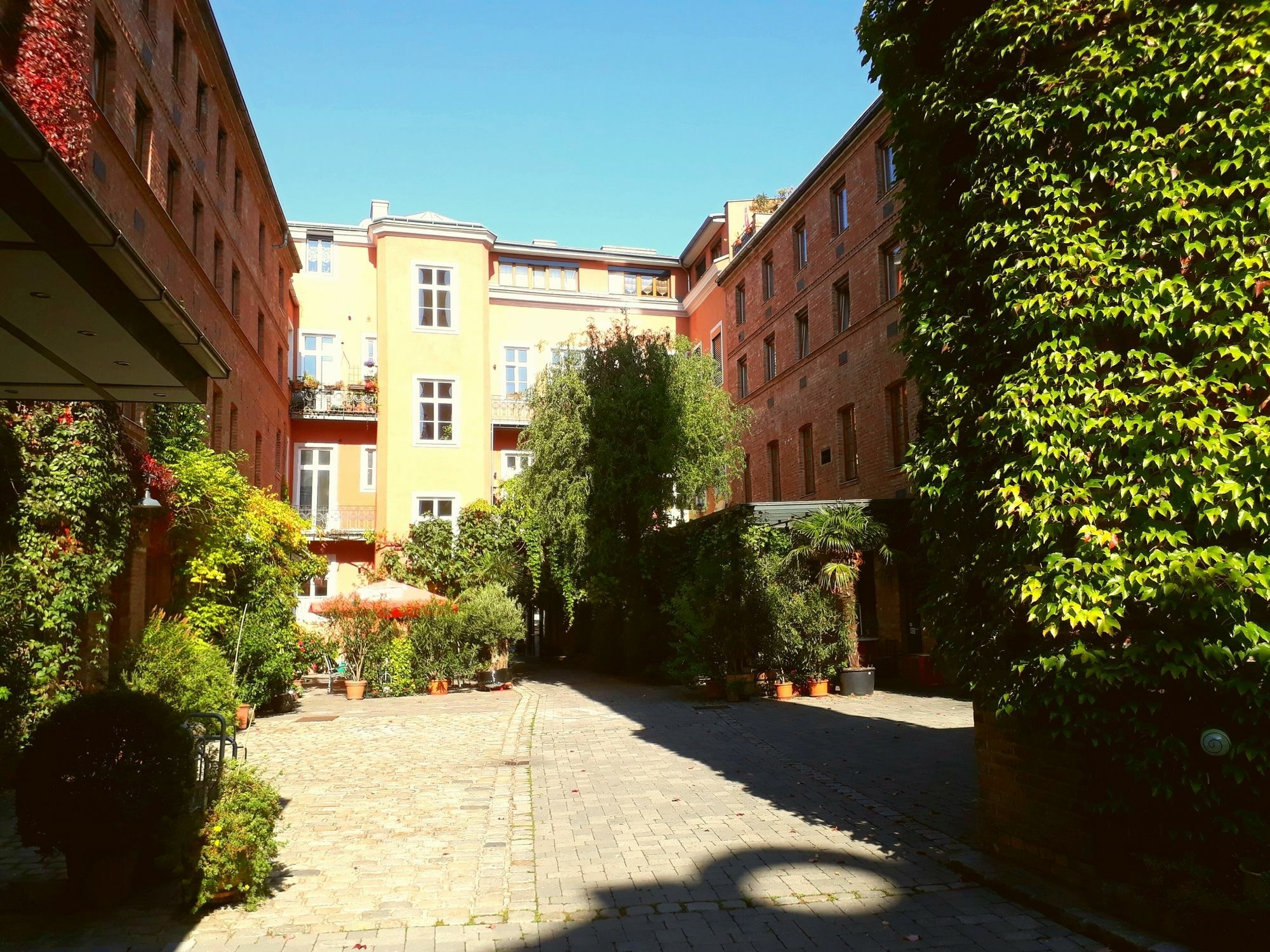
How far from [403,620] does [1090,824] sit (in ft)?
60.2

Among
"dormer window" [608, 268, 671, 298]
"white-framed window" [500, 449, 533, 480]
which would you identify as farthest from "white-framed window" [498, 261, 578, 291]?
"white-framed window" [500, 449, 533, 480]

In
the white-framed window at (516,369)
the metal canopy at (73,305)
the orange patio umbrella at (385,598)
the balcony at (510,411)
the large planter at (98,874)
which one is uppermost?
the white-framed window at (516,369)

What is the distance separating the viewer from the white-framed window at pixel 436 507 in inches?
1126

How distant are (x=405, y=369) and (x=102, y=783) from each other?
24.8 m

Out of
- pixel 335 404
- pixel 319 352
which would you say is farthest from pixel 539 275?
pixel 335 404

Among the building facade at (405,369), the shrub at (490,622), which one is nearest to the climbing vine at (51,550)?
the shrub at (490,622)

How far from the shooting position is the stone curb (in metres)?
4.71

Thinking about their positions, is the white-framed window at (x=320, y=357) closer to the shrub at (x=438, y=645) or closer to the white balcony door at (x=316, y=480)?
the white balcony door at (x=316, y=480)

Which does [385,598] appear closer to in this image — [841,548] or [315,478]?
[841,548]

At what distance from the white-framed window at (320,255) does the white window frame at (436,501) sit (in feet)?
30.5

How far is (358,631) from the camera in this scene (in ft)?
67.9

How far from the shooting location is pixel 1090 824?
5.46 meters

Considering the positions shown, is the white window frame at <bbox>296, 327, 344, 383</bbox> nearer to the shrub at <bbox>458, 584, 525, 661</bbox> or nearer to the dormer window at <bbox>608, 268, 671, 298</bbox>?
the dormer window at <bbox>608, 268, 671, 298</bbox>

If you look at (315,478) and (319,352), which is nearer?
(315,478)
